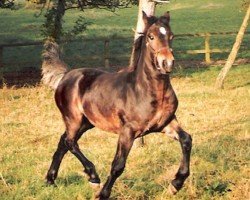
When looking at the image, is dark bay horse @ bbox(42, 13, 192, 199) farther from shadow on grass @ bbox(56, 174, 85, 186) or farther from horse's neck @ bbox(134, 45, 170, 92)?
shadow on grass @ bbox(56, 174, 85, 186)

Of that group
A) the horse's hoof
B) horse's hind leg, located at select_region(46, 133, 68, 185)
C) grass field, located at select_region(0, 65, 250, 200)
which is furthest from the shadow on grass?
the horse's hoof

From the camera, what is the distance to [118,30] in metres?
41.6

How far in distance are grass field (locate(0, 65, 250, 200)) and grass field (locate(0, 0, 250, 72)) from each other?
200 inches

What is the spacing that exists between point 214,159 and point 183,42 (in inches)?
1090

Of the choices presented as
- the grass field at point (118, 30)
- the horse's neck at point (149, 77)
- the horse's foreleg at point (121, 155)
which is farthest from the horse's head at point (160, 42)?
the grass field at point (118, 30)

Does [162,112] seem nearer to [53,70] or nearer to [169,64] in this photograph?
[169,64]

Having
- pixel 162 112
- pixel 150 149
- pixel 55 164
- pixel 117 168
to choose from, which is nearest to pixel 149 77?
pixel 162 112

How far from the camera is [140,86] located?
17.6 ft

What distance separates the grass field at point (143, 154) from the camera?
19.8 feet

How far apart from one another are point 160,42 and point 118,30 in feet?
122

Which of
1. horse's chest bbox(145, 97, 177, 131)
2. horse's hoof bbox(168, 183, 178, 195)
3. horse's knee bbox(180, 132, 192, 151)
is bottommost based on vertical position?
horse's hoof bbox(168, 183, 178, 195)

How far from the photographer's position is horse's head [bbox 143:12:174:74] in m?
4.73

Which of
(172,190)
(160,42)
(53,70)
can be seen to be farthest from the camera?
(53,70)

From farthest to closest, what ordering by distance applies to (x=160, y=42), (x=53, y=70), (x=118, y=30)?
(x=118, y=30)
(x=53, y=70)
(x=160, y=42)
